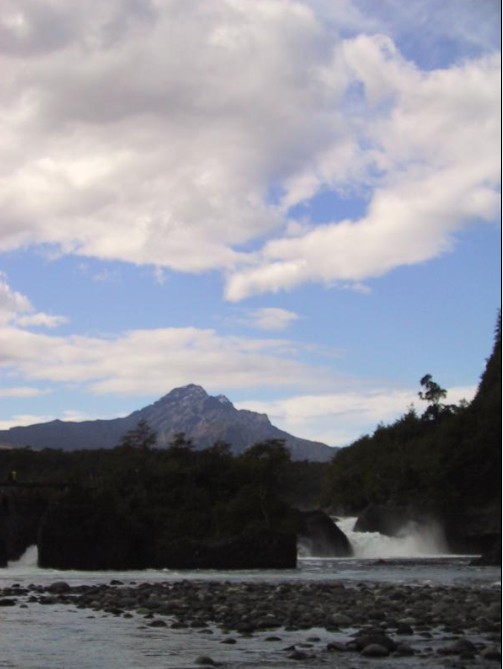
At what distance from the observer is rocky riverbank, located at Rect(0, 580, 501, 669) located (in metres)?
19.6

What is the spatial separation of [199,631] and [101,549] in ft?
132

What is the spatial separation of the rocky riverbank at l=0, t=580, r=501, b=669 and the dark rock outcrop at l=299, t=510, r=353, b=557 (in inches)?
1742

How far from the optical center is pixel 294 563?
64562 millimetres

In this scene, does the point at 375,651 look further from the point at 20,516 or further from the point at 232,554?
the point at 20,516

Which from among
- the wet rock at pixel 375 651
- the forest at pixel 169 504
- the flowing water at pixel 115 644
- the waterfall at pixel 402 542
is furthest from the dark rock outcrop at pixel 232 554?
the wet rock at pixel 375 651

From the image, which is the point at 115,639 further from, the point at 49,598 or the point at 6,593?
the point at 6,593

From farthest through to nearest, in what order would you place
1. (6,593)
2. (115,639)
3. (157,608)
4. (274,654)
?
1. (6,593)
2. (157,608)
3. (115,639)
4. (274,654)

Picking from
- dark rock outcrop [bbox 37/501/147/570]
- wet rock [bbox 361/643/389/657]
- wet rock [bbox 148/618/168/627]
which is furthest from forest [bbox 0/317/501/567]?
wet rock [bbox 361/643/389/657]

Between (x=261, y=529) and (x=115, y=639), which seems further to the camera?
(x=261, y=529)

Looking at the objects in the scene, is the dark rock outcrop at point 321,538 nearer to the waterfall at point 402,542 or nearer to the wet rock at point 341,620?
the waterfall at point 402,542

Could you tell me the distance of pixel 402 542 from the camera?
98.3 m

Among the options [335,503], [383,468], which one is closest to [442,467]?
[383,468]

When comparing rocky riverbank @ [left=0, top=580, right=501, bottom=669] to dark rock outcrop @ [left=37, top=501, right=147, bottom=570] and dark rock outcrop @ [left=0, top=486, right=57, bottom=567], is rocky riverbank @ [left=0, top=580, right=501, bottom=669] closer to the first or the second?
dark rock outcrop @ [left=37, top=501, right=147, bottom=570]

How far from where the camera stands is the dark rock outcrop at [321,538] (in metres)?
85.8
